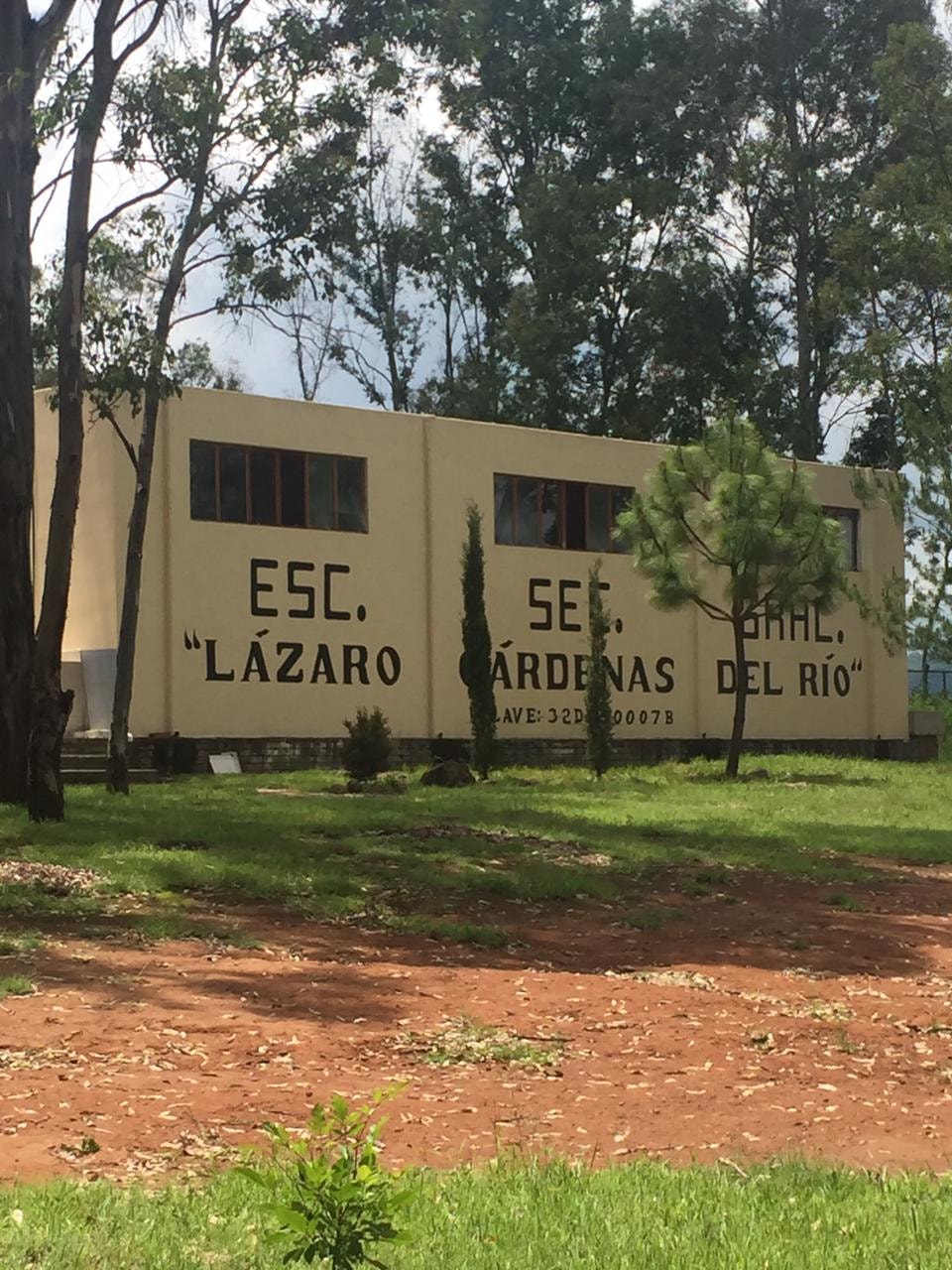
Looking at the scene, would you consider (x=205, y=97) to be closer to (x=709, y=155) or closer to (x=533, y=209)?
(x=533, y=209)

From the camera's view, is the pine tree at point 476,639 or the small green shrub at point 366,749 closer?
the small green shrub at point 366,749

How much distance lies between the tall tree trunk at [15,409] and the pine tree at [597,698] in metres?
12.5

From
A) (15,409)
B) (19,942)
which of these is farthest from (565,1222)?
(15,409)

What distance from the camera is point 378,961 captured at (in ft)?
36.5

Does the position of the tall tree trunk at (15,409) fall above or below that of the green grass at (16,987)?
above

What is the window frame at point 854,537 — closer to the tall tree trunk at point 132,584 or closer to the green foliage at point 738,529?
the green foliage at point 738,529

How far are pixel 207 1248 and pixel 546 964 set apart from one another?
6.52 m

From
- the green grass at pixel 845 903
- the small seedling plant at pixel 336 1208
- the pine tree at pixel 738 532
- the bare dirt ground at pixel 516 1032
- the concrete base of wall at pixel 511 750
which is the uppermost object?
the pine tree at pixel 738 532

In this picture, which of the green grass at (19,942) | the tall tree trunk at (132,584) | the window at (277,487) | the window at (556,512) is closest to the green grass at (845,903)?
the green grass at (19,942)

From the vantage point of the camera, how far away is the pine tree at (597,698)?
28.6m

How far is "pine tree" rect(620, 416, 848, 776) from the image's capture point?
2939 cm

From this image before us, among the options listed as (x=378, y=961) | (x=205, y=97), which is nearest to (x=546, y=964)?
(x=378, y=961)

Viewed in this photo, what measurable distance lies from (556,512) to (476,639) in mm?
5181

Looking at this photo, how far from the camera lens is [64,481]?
17.0 metres
